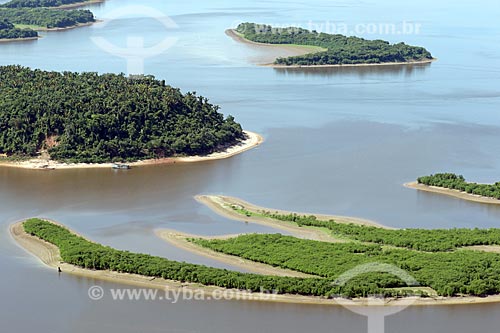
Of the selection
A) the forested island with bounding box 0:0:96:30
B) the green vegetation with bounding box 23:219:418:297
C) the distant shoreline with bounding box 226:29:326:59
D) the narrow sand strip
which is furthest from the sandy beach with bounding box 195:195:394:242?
the forested island with bounding box 0:0:96:30

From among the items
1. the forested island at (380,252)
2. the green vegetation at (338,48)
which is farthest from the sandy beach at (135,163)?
the green vegetation at (338,48)

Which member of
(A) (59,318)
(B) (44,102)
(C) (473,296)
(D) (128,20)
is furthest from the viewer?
(D) (128,20)

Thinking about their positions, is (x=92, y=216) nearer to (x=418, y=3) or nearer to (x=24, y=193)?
(x=24, y=193)

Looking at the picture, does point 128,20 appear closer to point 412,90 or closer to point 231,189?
point 412,90

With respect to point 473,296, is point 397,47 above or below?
above

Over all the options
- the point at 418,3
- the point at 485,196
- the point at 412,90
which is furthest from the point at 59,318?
the point at 418,3

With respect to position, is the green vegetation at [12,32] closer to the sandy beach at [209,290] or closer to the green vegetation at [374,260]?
the sandy beach at [209,290]

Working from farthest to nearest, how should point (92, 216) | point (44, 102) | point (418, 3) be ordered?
point (418, 3), point (44, 102), point (92, 216)

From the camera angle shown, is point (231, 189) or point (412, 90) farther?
point (412, 90)
